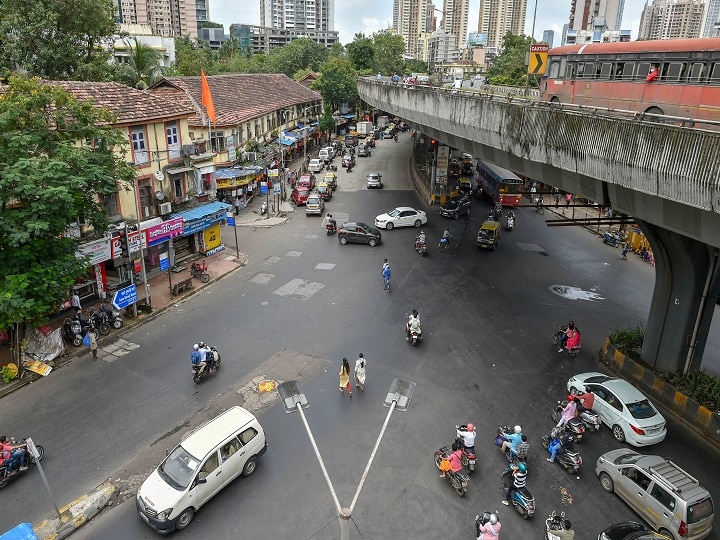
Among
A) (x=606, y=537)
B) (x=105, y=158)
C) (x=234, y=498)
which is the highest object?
(x=105, y=158)

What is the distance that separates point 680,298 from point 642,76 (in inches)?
384

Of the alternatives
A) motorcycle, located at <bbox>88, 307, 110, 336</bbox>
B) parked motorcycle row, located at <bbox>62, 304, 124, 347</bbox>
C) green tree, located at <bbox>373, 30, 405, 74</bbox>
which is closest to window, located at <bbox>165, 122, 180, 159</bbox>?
parked motorcycle row, located at <bbox>62, 304, 124, 347</bbox>

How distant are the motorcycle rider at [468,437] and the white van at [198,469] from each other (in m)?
5.73

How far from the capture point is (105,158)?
62.2ft

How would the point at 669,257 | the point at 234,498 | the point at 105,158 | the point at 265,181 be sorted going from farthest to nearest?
the point at 265,181 → the point at 105,158 → the point at 669,257 → the point at 234,498

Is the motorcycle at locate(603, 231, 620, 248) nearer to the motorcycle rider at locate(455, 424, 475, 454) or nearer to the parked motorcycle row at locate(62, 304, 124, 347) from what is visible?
the motorcycle rider at locate(455, 424, 475, 454)

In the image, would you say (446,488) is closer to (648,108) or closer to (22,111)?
(648,108)

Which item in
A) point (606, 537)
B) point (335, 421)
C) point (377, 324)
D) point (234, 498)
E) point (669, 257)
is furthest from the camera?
point (377, 324)

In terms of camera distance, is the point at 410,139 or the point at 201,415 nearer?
the point at 201,415

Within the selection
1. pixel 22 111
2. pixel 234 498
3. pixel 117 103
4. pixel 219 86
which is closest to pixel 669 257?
pixel 234 498

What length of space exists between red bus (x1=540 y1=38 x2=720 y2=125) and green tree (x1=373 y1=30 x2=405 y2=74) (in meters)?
85.0

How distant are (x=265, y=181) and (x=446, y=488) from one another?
1496 inches

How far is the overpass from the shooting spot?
1175 cm

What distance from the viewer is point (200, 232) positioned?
99.0 ft
